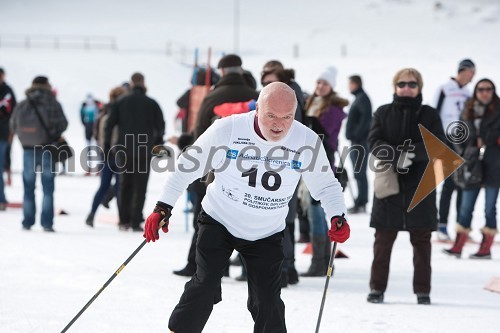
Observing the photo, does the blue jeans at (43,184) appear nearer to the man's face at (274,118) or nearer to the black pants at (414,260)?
the black pants at (414,260)

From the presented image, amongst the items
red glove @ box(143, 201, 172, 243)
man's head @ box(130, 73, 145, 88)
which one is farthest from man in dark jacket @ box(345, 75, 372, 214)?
red glove @ box(143, 201, 172, 243)

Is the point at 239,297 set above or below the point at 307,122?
below

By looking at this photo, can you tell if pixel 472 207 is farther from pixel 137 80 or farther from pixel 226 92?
pixel 137 80

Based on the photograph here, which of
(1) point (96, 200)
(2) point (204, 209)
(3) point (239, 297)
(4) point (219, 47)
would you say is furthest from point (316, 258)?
(4) point (219, 47)

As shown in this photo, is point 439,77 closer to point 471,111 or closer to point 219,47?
point 471,111

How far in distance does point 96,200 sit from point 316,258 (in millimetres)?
4137

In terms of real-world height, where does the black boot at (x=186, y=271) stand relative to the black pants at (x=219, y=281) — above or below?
below

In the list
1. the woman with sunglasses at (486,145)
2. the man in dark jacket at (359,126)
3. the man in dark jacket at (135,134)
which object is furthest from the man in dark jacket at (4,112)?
the woman with sunglasses at (486,145)

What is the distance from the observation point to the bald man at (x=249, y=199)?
4422 mm

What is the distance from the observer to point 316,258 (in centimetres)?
763

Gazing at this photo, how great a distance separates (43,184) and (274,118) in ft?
20.8
